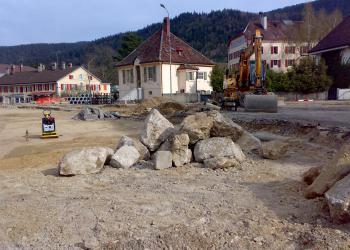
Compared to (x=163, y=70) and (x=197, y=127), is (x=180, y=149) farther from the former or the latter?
(x=163, y=70)

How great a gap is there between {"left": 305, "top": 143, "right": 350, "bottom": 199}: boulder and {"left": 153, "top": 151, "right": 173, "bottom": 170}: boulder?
332 cm

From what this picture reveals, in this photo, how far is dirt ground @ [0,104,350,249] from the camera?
5223 mm

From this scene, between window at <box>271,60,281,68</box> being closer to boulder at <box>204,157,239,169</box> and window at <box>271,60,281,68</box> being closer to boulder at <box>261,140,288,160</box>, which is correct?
boulder at <box>261,140,288,160</box>

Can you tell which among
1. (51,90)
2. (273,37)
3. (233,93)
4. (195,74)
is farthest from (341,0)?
(233,93)

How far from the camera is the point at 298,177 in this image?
7918 millimetres

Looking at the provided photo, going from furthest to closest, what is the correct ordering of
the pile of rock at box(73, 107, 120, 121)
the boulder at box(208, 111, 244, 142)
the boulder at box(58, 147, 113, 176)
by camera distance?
the pile of rock at box(73, 107, 120, 121), the boulder at box(208, 111, 244, 142), the boulder at box(58, 147, 113, 176)

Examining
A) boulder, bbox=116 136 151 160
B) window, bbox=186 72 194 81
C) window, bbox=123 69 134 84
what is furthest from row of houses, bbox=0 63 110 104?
boulder, bbox=116 136 151 160

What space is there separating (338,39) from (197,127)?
3951 centimetres

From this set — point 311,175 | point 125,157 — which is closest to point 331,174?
point 311,175

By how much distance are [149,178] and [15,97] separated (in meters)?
87.1

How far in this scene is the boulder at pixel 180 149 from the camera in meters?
9.12

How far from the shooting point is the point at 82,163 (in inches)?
351

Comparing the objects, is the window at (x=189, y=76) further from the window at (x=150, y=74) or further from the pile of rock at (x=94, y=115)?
the pile of rock at (x=94, y=115)

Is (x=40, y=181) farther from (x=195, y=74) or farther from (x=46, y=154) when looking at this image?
(x=195, y=74)
